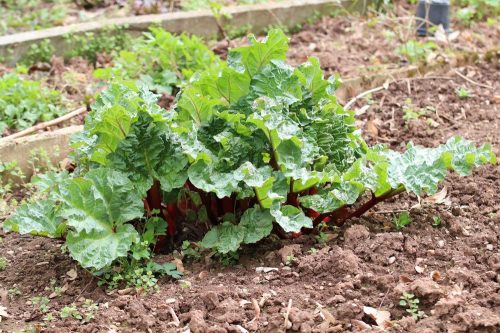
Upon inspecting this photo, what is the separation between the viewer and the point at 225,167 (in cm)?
346

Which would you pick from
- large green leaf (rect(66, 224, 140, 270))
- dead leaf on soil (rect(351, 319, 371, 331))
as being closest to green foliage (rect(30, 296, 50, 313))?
large green leaf (rect(66, 224, 140, 270))

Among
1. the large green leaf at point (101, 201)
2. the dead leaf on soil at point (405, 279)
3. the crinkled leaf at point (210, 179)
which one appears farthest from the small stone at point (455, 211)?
the large green leaf at point (101, 201)

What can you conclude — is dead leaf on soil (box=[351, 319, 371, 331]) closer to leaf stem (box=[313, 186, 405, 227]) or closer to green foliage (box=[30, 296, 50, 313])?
leaf stem (box=[313, 186, 405, 227])

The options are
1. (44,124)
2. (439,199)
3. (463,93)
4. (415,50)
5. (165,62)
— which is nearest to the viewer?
(439,199)

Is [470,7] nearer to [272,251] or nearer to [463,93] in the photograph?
[463,93]

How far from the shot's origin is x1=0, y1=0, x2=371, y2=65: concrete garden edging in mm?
5828

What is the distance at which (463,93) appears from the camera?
17.4ft

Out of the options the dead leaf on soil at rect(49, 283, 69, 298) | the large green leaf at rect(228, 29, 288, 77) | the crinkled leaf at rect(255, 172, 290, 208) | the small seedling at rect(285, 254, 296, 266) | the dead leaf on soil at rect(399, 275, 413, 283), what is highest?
the large green leaf at rect(228, 29, 288, 77)

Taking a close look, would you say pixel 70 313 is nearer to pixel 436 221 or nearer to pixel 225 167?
pixel 225 167

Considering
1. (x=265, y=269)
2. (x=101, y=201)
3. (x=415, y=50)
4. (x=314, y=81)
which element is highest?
(x=314, y=81)

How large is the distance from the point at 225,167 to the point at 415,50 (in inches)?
119

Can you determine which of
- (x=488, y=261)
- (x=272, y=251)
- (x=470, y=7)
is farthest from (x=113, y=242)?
(x=470, y=7)

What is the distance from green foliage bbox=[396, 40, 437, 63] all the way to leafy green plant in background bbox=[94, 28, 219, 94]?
1544 mm

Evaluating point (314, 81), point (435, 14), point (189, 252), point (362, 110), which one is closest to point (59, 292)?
point (189, 252)
